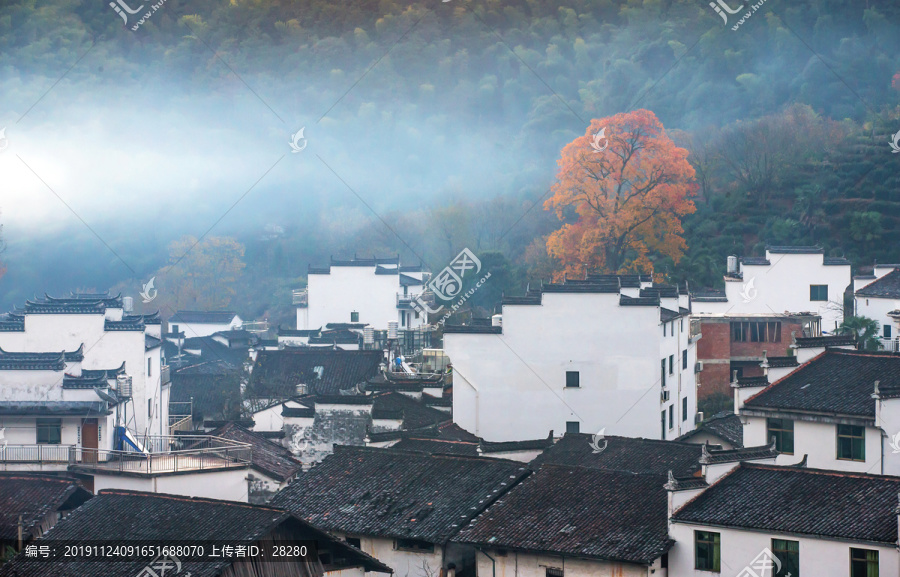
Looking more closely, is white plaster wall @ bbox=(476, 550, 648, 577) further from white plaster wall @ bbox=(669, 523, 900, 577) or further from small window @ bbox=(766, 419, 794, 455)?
small window @ bbox=(766, 419, 794, 455)

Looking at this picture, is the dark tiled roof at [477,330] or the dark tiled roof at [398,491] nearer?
the dark tiled roof at [398,491]

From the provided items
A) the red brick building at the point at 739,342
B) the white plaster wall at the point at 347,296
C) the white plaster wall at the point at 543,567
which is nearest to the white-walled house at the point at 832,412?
the white plaster wall at the point at 543,567

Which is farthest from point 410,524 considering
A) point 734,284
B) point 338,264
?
point 338,264

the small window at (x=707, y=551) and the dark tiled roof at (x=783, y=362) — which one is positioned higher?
the dark tiled roof at (x=783, y=362)

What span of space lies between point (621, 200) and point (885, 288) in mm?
13856

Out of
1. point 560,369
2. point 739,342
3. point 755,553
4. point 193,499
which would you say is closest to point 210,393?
point 560,369

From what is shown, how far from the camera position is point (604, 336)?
3319 cm

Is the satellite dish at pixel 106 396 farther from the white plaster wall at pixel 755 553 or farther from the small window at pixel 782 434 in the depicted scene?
the small window at pixel 782 434

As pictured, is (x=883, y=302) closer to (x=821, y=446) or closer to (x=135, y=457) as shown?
(x=821, y=446)

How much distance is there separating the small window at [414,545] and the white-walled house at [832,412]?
756 cm

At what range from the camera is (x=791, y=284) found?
43.2 meters

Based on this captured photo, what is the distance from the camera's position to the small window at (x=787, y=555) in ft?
57.7

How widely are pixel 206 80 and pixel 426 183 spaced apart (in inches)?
921

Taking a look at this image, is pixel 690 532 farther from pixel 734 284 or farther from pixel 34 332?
pixel 734 284
